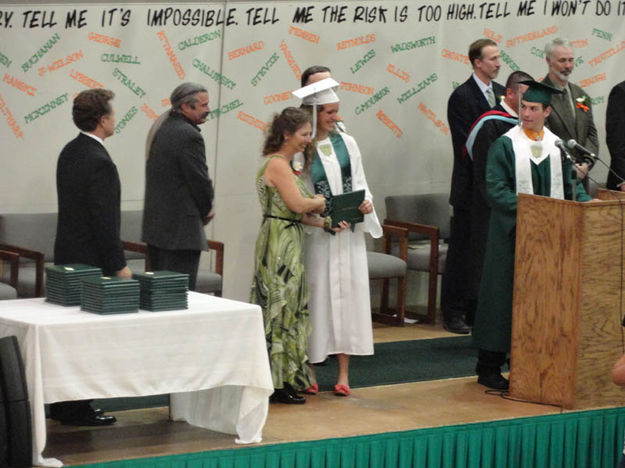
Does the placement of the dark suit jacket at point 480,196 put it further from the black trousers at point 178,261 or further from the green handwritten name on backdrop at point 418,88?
the black trousers at point 178,261

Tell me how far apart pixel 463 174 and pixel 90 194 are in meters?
3.28

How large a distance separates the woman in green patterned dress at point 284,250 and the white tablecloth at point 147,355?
1.99 feet

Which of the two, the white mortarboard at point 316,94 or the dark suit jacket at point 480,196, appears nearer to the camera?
the white mortarboard at point 316,94

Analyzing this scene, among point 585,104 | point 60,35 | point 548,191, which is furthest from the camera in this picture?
point 585,104

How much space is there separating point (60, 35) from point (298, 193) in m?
2.10

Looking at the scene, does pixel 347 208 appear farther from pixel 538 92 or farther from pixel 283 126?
pixel 538 92

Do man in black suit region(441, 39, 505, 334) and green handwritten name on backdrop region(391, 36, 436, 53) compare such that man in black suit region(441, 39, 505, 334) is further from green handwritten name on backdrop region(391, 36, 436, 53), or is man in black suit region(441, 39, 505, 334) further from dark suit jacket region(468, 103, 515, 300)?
green handwritten name on backdrop region(391, 36, 436, 53)

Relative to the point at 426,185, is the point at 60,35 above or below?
above

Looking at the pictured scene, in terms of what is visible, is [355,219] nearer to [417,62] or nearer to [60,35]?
[60,35]

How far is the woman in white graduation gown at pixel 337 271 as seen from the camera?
638 cm

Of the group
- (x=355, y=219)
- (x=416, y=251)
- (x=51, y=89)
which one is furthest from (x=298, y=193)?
(x=416, y=251)

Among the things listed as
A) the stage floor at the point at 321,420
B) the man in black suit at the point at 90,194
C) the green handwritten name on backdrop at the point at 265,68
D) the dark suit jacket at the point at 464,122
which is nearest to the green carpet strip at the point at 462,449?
the stage floor at the point at 321,420

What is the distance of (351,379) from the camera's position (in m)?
6.91

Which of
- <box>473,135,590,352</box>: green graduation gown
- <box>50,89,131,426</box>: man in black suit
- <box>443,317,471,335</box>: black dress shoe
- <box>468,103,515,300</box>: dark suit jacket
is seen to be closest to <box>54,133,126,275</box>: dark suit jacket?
<box>50,89,131,426</box>: man in black suit
